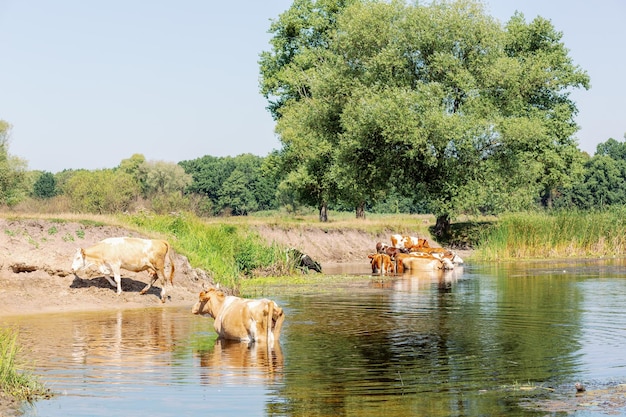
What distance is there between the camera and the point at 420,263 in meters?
43.2

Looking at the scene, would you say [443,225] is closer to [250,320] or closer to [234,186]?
[250,320]

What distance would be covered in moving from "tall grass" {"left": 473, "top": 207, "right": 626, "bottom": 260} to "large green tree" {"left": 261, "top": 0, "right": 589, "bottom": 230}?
8583mm

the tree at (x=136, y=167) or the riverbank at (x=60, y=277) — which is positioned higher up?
the tree at (x=136, y=167)

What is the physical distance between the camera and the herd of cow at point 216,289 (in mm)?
17725

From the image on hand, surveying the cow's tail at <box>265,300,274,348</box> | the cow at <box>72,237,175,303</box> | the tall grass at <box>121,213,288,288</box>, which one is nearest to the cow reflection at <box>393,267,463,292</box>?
the tall grass at <box>121,213,288,288</box>

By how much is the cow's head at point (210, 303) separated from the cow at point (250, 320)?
2.86ft

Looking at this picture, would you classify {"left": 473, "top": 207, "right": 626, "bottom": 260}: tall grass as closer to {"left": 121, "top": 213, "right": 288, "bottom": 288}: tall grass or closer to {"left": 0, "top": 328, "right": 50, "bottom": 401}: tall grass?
{"left": 121, "top": 213, "right": 288, "bottom": 288}: tall grass

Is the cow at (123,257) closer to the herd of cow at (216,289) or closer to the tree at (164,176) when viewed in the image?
the herd of cow at (216,289)

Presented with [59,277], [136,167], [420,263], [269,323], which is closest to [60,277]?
[59,277]

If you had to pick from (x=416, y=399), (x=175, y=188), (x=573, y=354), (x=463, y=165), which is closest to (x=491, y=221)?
(x=463, y=165)

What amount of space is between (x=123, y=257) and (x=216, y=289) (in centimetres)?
458

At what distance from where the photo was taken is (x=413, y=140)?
191 feet

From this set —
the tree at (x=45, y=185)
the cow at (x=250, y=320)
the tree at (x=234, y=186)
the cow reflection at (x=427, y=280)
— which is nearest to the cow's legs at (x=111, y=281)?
the cow at (x=250, y=320)

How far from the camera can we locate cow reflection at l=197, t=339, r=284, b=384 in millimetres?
14305
